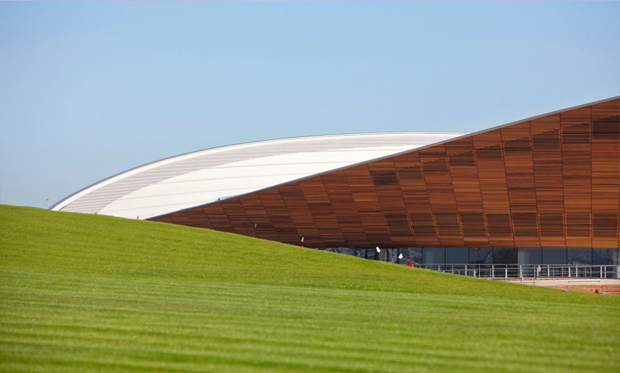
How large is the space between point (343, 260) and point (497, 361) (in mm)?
16558

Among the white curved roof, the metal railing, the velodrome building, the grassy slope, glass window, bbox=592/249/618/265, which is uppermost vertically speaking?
the white curved roof

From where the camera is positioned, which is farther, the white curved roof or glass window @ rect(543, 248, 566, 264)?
the white curved roof

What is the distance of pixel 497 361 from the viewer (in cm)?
902

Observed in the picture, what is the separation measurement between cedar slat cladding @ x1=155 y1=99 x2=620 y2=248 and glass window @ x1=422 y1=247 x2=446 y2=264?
0.48 meters

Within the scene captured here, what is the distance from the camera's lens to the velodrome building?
30.4 meters

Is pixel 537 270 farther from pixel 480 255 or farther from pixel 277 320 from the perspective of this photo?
pixel 277 320

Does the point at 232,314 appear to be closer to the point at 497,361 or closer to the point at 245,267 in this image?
the point at 497,361

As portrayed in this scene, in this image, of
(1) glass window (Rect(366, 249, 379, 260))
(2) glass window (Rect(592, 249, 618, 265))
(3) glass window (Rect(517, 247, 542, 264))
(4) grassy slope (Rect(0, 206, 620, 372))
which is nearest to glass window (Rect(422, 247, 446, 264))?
(1) glass window (Rect(366, 249, 379, 260))

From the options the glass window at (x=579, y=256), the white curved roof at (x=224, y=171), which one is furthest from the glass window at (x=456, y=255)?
the white curved roof at (x=224, y=171)

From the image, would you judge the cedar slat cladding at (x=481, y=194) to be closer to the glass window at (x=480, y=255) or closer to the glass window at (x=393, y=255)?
the glass window at (x=480, y=255)

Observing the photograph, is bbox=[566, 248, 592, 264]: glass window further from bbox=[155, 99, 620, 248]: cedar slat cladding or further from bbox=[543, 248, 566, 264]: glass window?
bbox=[155, 99, 620, 248]: cedar slat cladding

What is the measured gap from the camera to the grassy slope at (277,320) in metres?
8.91

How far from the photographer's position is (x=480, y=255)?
3372cm

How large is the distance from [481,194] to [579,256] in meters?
5.11
